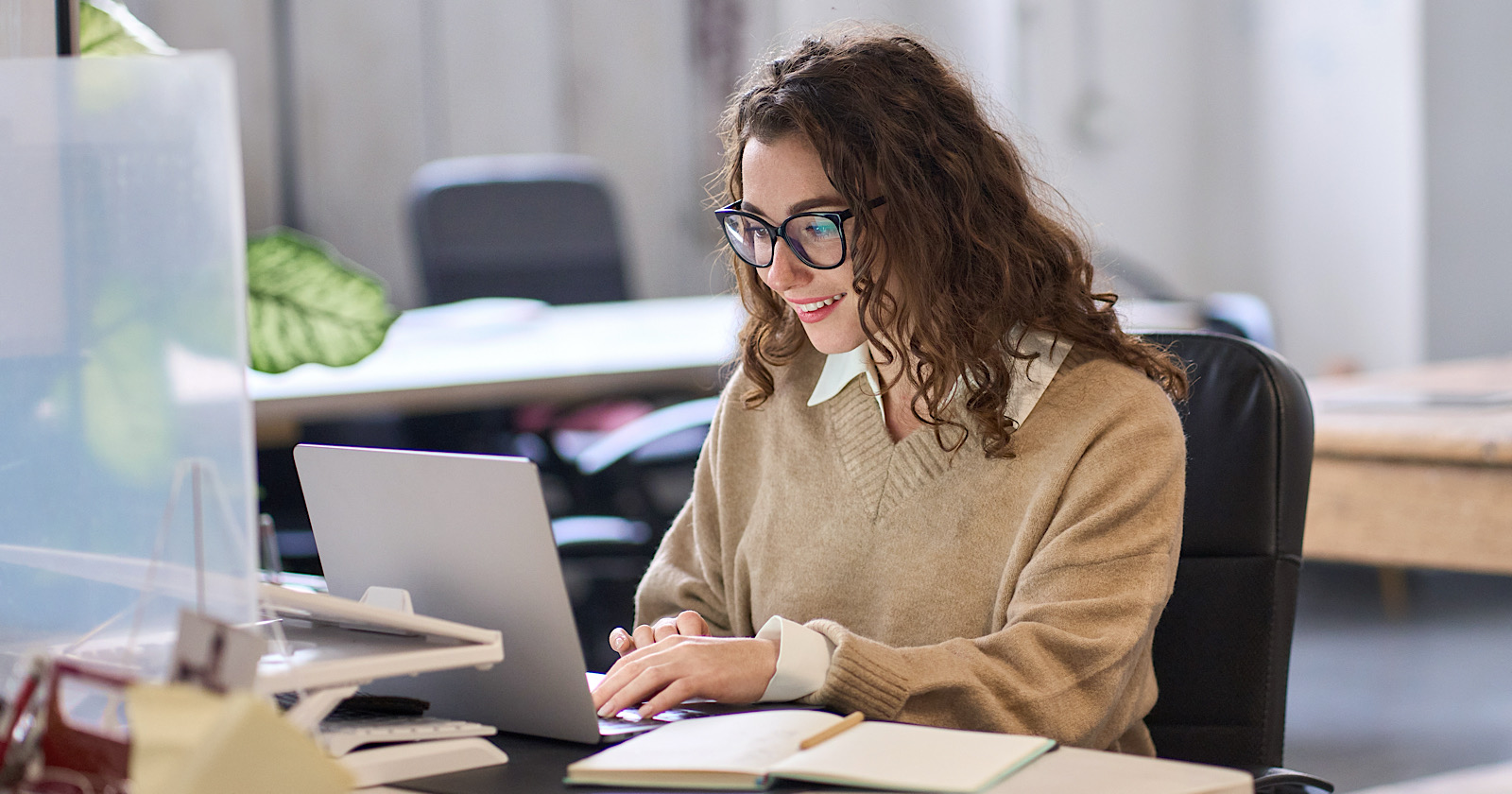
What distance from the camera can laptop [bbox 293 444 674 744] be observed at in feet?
2.99

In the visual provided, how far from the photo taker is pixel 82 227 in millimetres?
880

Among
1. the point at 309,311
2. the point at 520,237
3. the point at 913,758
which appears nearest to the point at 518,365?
the point at 520,237

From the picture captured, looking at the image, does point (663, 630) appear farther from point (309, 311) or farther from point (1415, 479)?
point (1415, 479)

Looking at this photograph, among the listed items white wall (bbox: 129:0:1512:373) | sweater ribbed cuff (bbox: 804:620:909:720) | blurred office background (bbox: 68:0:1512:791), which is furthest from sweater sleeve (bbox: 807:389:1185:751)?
white wall (bbox: 129:0:1512:373)

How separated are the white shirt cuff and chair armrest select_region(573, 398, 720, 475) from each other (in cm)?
116

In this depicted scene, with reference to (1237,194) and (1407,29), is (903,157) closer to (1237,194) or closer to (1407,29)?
(1407,29)

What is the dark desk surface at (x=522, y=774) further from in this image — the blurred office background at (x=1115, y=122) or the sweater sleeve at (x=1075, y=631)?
the blurred office background at (x=1115, y=122)

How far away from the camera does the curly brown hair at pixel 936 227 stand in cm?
124

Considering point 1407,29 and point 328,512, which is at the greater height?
point 1407,29

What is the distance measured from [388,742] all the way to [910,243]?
22.6 inches

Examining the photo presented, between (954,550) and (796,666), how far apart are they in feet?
0.88

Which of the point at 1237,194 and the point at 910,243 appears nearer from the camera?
the point at 910,243

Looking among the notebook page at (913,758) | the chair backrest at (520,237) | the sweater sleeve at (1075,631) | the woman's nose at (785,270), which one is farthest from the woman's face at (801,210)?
the chair backrest at (520,237)

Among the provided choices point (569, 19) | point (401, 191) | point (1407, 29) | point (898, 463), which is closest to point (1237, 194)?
point (1407, 29)
